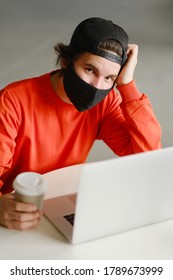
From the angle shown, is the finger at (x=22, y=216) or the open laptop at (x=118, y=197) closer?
the open laptop at (x=118, y=197)

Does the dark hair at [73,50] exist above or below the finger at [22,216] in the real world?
above

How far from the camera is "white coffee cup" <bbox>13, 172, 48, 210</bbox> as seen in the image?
130 cm

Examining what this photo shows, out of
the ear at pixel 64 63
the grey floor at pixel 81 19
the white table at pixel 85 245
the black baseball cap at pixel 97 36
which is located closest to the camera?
the white table at pixel 85 245

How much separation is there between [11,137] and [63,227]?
1.29ft

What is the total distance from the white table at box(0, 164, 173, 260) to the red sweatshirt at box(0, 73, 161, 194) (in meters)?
0.30

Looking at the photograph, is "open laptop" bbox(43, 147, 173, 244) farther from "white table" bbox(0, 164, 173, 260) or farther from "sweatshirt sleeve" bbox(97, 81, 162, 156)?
"sweatshirt sleeve" bbox(97, 81, 162, 156)

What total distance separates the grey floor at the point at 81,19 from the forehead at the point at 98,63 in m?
1.47

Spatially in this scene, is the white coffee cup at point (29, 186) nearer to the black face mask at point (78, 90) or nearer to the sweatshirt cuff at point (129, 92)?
the black face mask at point (78, 90)

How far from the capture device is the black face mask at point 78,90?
1731 millimetres

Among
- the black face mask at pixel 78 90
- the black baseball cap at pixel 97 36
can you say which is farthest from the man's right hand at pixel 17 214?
the black baseball cap at pixel 97 36

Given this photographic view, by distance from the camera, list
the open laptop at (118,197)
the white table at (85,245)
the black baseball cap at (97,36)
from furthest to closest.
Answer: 1. the black baseball cap at (97,36)
2. the white table at (85,245)
3. the open laptop at (118,197)

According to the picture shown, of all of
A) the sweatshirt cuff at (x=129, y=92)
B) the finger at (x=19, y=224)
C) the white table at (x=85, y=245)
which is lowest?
the white table at (x=85, y=245)

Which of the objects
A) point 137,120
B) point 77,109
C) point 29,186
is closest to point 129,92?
point 137,120
